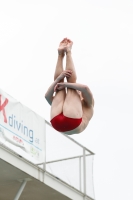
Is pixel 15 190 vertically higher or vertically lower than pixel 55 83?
higher

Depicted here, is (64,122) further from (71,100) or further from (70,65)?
(70,65)

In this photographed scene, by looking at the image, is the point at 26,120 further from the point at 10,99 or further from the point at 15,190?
the point at 15,190

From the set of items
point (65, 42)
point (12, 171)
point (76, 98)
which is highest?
point (12, 171)

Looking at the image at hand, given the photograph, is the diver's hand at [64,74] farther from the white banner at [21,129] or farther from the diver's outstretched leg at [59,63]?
the white banner at [21,129]

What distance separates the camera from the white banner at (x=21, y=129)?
17234mm

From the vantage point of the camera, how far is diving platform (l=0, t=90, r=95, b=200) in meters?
17.4

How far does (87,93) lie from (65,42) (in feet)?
3.07

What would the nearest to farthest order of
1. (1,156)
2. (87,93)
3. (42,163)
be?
(87,93) < (1,156) < (42,163)

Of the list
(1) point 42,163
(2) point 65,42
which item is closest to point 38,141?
(1) point 42,163

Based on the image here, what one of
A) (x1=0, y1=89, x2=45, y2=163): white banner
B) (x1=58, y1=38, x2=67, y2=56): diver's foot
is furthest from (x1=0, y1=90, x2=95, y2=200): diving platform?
(x1=58, y1=38, x2=67, y2=56): diver's foot

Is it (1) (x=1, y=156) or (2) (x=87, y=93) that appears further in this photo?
(1) (x=1, y=156)

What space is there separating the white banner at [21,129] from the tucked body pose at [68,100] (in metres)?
5.21

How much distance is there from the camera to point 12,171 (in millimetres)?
17938

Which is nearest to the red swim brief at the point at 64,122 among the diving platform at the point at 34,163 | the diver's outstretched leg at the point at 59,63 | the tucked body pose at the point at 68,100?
the tucked body pose at the point at 68,100
